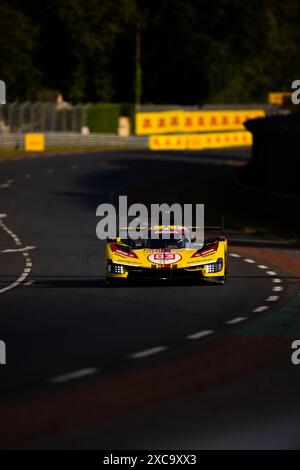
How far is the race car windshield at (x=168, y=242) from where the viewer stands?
2541 cm

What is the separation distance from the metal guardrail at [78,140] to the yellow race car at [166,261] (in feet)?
197

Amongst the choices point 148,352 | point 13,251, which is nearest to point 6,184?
point 13,251

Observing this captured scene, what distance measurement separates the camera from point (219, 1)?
124 m

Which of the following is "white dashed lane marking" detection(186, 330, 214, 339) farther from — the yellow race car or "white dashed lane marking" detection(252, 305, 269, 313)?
the yellow race car

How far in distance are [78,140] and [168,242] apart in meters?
71.6

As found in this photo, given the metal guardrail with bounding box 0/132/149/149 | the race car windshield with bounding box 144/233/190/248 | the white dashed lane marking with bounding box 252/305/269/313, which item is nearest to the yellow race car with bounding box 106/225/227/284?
the race car windshield with bounding box 144/233/190/248

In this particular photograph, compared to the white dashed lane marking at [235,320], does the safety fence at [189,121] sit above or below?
below

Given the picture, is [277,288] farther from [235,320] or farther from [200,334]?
[200,334]

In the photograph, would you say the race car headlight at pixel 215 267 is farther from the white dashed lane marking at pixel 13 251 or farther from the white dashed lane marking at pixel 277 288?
the white dashed lane marking at pixel 13 251

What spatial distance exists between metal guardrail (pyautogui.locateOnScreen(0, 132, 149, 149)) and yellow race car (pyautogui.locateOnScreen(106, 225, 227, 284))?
60.2 metres

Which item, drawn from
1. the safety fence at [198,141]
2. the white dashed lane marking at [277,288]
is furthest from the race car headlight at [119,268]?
the safety fence at [198,141]

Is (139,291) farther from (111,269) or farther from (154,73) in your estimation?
(154,73)

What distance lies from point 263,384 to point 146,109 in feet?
312

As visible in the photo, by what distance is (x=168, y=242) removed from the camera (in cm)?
2561
